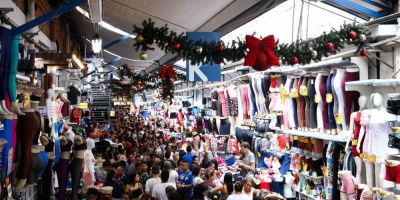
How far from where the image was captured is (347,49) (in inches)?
276

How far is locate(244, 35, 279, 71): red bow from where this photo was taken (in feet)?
17.9

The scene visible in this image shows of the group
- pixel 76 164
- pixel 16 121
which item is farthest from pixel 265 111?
pixel 16 121

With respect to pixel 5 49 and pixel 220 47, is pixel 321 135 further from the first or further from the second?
pixel 5 49

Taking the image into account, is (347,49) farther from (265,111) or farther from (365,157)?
(265,111)

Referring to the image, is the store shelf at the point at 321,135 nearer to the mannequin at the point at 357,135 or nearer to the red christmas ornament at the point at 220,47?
the mannequin at the point at 357,135

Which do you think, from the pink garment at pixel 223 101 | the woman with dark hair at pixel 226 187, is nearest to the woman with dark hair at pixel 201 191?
the woman with dark hair at pixel 226 187

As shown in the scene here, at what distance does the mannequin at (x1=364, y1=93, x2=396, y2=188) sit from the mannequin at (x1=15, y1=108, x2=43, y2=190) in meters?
3.90

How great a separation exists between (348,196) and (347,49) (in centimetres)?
234

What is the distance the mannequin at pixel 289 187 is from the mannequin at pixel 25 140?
5192 millimetres

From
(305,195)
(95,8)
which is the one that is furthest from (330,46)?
(95,8)

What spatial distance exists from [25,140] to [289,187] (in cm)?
543

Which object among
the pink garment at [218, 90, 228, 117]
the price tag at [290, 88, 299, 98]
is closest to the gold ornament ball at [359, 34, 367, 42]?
the price tag at [290, 88, 299, 98]

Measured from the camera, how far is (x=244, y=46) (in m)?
5.60

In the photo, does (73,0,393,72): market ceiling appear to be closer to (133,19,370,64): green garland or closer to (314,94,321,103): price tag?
(133,19,370,64): green garland
